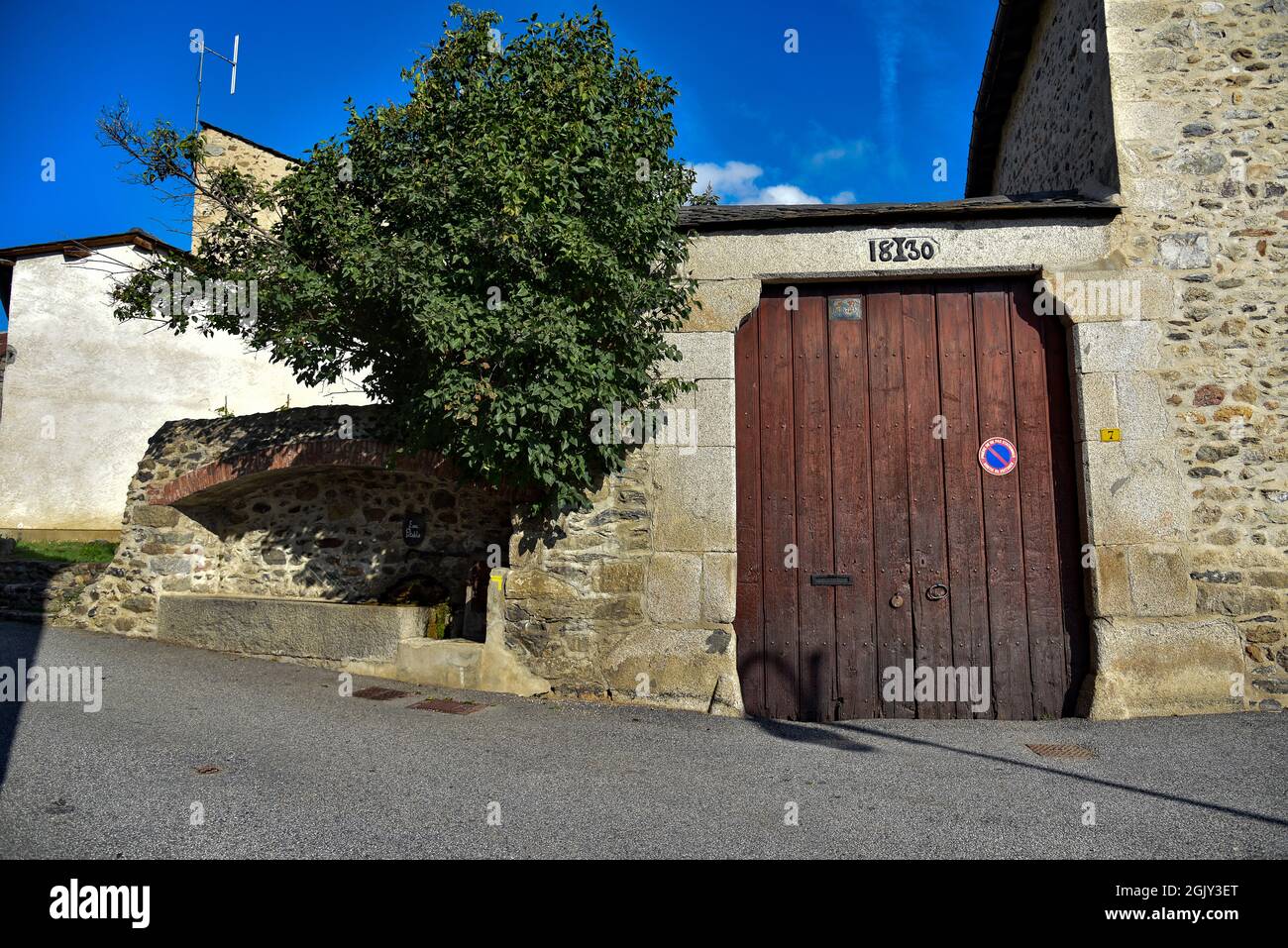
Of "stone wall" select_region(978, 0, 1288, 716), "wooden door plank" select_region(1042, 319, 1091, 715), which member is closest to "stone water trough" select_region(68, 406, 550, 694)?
"wooden door plank" select_region(1042, 319, 1091, 715)

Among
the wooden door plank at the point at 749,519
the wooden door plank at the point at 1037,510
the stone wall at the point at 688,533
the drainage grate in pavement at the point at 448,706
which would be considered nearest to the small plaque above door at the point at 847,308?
the stone wall at the point at 688,533

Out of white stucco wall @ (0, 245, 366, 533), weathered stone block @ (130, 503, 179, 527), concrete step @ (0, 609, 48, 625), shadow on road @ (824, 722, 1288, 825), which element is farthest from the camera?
white stucco wall @ (0, 245, 366, 533)

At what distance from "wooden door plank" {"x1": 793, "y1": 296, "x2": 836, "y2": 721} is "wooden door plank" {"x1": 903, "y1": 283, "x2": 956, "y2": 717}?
60 centimetres

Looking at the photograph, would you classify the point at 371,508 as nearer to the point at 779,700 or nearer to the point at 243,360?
the point at 779,700

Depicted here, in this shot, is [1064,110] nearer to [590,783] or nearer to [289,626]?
[590,783]

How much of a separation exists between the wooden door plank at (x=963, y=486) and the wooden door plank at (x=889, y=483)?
308 millimetres

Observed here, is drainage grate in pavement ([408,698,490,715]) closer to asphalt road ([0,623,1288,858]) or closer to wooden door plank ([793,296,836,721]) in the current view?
asphalt road ([0,623,1288,858])

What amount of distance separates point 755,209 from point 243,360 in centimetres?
1032

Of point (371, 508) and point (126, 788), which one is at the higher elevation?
point (371, 508)

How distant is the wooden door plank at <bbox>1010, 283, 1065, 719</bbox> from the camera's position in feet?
17.4

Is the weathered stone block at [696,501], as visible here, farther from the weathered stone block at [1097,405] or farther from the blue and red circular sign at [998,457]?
the weathered stone block at [1097,405]

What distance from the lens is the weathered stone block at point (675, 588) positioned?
209 inches
